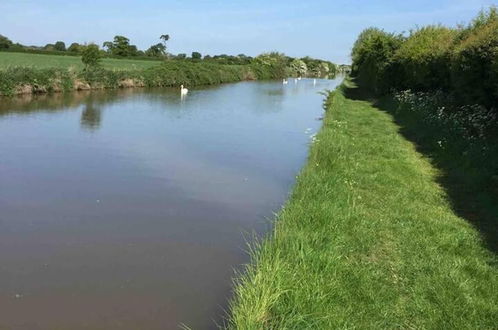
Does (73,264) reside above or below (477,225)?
below

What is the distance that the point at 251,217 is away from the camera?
884cm

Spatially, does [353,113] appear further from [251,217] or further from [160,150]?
[251,217]

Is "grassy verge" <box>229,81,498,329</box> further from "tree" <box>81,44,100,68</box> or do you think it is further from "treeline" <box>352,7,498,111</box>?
"tree" <box>81,44,100,68</box>

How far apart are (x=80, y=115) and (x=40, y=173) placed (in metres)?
11.2

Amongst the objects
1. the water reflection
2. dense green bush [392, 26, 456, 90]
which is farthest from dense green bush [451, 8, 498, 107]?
the water reflection

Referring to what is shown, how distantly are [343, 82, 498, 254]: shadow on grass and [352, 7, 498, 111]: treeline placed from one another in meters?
1.40

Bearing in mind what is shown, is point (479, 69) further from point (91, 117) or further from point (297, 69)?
point (297, 69)

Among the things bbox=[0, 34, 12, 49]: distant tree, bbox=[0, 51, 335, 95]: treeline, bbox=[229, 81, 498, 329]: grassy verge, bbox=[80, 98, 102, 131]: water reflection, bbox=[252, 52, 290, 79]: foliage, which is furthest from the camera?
bbox=[252, 52, 290, 79]: foliage

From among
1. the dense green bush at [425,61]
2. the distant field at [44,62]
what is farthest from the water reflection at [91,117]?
the dense green bush at [425,61]

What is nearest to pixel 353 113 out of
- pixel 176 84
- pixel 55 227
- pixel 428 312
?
pixel 55 227

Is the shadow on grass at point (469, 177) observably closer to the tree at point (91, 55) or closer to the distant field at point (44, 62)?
the distant field at point (44, 62)

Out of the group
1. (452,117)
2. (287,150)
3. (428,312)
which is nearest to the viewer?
(428,312)

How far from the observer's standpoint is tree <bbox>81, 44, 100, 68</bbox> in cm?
3822

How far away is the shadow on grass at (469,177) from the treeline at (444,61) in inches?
55.0
